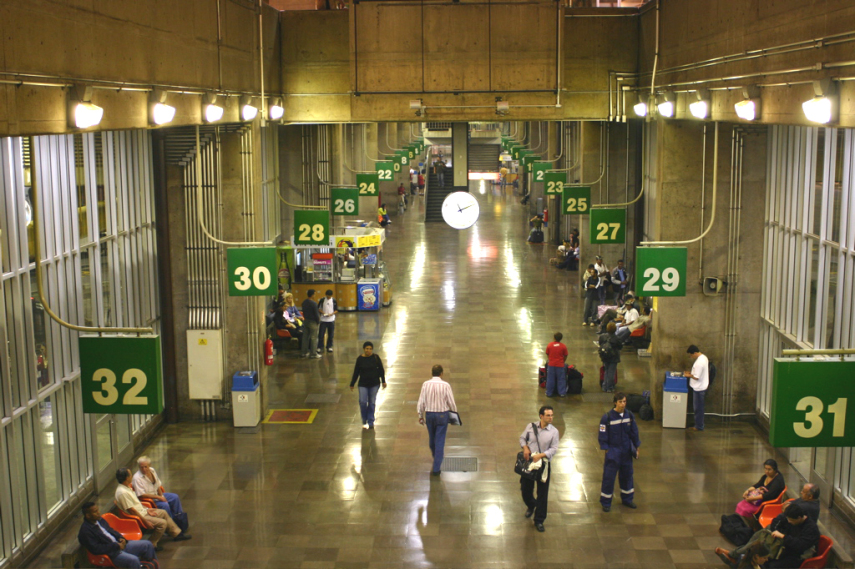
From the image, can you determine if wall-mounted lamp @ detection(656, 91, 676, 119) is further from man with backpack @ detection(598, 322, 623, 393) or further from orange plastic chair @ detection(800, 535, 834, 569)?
orange plastic chair @ detection(800, 535, 834, 569)

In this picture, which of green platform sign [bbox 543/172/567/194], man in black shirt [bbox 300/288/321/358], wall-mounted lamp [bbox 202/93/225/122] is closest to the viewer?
wall-mounted lamp [bbox 202/93/225/122]

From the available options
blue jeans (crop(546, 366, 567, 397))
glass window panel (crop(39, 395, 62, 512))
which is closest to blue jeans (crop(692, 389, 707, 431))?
blue jeans (crop(546, 366, 567, 397))

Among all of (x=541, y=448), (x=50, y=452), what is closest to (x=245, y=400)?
(x=50, y=452)

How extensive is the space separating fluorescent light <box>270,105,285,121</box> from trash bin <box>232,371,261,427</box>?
14.5 feet

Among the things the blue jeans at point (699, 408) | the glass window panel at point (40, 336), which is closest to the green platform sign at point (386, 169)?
the blue jeans at point (699, 408)

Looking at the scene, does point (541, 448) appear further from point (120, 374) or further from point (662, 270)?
point (120, 374)

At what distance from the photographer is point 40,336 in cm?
1050

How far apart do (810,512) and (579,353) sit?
9987 mm

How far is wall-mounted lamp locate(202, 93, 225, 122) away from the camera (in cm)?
1162

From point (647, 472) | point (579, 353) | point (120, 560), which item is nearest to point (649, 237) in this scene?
point (579, 353)

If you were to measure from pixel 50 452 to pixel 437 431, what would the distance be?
4.93 metres

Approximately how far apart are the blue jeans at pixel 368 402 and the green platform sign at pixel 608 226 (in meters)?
6.13

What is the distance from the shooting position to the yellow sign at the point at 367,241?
22828 mm

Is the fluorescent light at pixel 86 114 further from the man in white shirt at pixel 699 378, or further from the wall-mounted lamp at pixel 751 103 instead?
the man in white shirt at pixel 699 378
